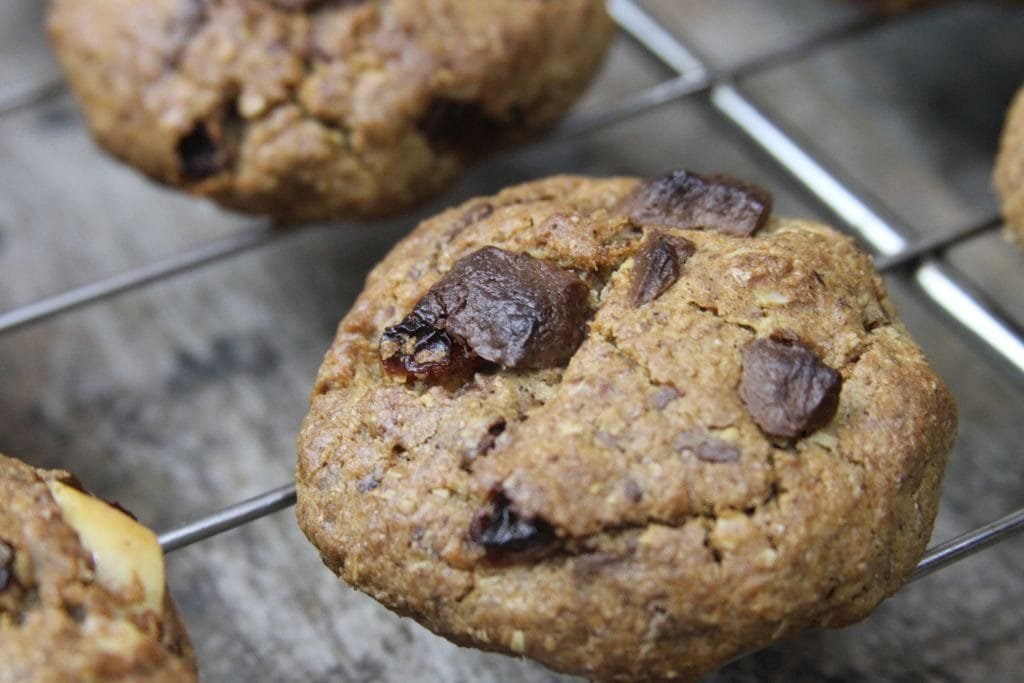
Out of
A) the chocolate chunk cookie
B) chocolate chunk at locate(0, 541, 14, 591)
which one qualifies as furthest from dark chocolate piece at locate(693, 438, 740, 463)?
chocolate chunk at locate(0, 541, 14, 591)

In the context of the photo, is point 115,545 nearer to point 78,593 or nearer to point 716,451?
point 78,593

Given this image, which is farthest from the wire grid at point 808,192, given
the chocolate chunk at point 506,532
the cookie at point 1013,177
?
the chocolate chunk at point 506,532

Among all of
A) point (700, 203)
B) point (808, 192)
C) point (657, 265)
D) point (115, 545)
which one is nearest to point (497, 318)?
point (657, 265)

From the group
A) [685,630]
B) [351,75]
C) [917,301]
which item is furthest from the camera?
[917,301]

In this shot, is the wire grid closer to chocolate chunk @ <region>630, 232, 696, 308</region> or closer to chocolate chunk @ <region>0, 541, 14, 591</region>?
chocolate chunk @ <region>0, 541, 14, 591</region>

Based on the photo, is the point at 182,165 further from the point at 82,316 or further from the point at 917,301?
the point at 917,301

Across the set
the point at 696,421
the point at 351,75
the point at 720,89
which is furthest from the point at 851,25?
the point at 696,421

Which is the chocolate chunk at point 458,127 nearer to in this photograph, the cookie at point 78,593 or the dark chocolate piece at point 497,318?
the dark chocolate piece at point 497,318
